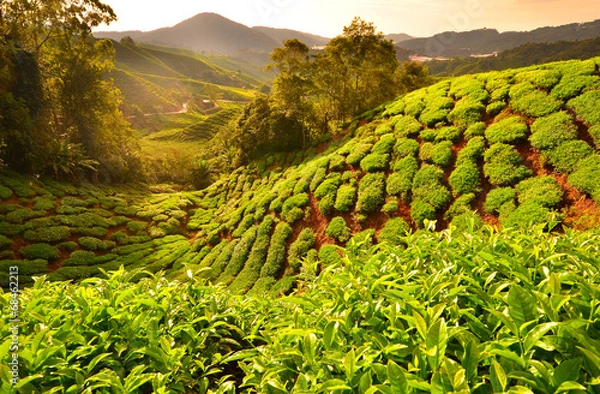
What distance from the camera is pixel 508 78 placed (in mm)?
14891

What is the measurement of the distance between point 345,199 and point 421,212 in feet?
12.6

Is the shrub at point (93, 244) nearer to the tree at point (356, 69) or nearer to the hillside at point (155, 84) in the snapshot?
the tree at point (356, 69)

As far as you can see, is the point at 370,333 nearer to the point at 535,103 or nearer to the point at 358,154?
the point at 535,103

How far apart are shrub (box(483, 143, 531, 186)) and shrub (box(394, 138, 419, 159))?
10.7ft

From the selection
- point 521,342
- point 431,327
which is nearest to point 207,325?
point 431,327

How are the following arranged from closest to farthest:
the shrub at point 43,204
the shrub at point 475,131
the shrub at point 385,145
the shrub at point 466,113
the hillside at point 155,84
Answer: the shrub at point 475,131 → the shrub at point 466,113 → the shrub at point 385,145 → the shrub at point 43,204 → the hillside at point 155,84

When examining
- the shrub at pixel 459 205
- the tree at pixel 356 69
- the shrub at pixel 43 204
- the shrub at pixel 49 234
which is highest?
the tree at pixel 356 69

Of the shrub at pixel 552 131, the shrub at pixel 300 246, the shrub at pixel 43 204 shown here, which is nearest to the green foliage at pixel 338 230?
the shrub at pixel 300 246

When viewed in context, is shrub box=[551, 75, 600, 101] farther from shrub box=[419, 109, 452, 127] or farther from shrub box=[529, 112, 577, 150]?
shrub box=[419, 109, 452, 127]

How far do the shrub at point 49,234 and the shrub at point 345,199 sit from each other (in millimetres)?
19930

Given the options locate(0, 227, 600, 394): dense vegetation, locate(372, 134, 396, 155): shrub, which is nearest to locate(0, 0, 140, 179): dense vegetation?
locate(372, 134, 396, 155): shrub

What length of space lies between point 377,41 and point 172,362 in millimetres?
29444

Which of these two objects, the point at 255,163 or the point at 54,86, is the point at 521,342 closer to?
the point at 255,163

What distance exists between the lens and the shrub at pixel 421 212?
39.5 ft
